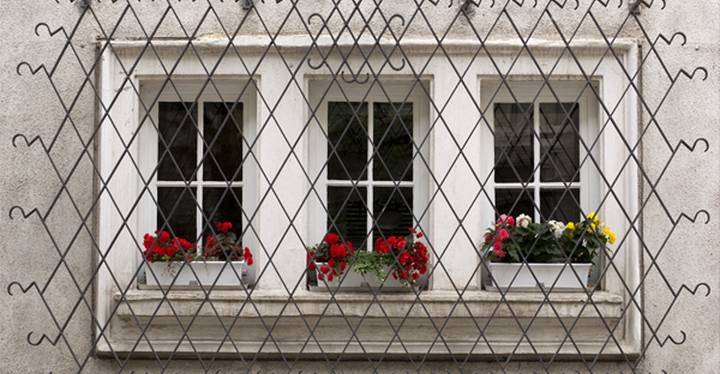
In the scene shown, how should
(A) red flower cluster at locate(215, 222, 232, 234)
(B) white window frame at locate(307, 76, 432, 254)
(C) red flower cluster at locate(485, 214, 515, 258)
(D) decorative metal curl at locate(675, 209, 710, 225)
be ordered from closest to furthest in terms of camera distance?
(D) decorative metal curl at locate(675, 209, 710, 225) → (C) red flower cluster at locate(485, 214, 515, 258) → (A) red flower cluster at locate(215, 222, 232, 234) → (B) white window frame at locate(307, 76, 432, 254)

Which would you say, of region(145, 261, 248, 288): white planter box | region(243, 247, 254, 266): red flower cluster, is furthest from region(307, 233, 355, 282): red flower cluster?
region(145, 261, 248, 288): white planter box

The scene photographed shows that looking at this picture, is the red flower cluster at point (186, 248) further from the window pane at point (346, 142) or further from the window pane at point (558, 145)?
the window pane at point (558, 145)

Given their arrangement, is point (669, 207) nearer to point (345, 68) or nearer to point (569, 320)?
point (569, 320)

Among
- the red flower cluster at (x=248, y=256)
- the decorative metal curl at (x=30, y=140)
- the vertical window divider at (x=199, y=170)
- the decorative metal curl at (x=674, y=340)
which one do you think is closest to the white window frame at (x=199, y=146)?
the vertical window divider at (x=199, y=170)

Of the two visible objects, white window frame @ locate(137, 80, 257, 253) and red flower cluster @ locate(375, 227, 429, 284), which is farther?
white window frame @ locate(137, 80, 257, 253)

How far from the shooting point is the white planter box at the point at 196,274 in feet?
13.8

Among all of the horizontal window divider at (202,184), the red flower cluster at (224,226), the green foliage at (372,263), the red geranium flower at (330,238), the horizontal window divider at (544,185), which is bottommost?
the green foliage at (372,263)

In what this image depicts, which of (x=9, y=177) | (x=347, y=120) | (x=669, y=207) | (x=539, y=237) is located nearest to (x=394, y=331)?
Result: (x=539, y=237)

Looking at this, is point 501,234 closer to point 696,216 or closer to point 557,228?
point 557,228

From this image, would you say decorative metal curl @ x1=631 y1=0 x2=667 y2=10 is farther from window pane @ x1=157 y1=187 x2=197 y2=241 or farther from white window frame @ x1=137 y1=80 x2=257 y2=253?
window pane @ x1=157 y1=187 x2=197 y2=241

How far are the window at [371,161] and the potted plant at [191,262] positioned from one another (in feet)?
1.70

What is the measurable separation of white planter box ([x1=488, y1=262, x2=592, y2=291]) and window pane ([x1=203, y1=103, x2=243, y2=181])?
155cm

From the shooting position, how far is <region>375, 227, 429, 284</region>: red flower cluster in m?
4.07

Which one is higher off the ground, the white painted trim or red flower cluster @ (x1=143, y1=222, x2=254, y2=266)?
the white painted trim
